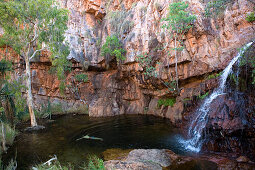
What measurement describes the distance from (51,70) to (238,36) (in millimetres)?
18906

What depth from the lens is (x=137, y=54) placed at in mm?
15703

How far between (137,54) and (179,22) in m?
4.94

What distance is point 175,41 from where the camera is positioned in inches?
493

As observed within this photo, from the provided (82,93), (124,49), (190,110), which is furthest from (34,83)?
(190,110)

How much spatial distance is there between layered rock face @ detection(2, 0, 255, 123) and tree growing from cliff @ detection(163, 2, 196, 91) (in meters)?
0.47

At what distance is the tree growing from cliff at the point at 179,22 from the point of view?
11.5m

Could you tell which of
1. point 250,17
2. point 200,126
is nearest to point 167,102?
point 200,126

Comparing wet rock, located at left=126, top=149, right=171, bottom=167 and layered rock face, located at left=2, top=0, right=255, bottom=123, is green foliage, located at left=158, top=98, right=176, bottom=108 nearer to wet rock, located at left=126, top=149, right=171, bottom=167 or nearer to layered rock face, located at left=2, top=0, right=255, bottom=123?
layered rock face, located at left=2, top=0, right=255, bottom=123

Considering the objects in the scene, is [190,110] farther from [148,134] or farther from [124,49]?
[124,49]

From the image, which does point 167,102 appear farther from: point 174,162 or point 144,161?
point 144,161

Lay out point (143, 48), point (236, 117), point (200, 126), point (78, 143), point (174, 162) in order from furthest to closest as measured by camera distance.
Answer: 1. point (143, 48)
2. point (78, 143)
3. point (200, 126)
4. point (236, 117)
5. point (174, 162)

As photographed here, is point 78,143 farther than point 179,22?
No

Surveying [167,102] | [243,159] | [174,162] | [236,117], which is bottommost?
[174,162]

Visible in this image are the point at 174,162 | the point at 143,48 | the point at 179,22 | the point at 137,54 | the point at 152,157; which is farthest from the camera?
the point at 137,54
